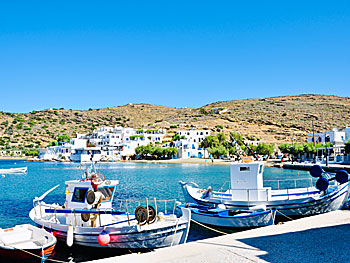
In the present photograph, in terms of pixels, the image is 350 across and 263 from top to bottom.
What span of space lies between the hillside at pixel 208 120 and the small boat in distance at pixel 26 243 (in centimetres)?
9802

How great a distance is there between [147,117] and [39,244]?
172m

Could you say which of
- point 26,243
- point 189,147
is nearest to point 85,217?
point 26,243

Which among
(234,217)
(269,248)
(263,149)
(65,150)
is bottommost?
(234,217)

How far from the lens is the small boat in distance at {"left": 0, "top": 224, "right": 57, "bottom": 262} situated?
36.2 ft

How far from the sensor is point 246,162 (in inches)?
679

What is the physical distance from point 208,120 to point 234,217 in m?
124

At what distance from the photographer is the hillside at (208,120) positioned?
12169 centimetres

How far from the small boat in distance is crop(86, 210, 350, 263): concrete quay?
2.89m

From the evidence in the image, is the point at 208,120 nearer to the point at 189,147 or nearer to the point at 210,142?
the point at 189,147

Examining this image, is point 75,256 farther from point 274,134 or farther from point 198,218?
point 274,134

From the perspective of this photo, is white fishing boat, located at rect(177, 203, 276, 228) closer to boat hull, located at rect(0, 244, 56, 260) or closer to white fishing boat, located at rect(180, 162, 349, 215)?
white fishing boat, located at rect(180, 162, 349, 215)

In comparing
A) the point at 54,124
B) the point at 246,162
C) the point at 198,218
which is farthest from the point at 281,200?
the point at 54,124

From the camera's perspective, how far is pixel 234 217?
14.7 meters

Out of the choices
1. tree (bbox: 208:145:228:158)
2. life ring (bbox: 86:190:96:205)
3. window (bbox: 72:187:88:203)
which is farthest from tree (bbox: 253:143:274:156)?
life ring (bbox: 86:190:96:205)
